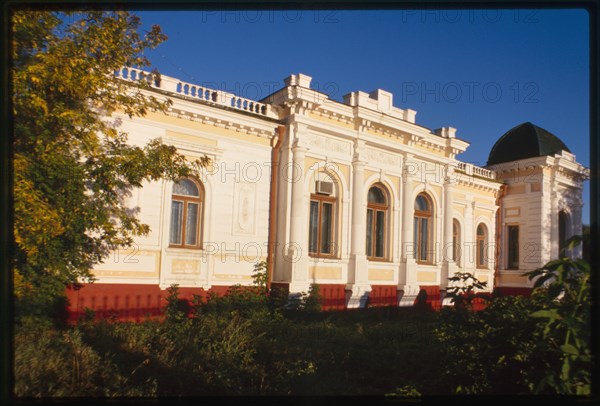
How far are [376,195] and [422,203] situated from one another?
246cm

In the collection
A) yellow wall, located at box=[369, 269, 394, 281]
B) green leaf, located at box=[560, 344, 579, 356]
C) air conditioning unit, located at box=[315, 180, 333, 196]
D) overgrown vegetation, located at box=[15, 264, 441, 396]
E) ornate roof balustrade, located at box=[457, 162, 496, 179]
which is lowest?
overgrown vegetation, located at box=[15, 264, 441, 396]

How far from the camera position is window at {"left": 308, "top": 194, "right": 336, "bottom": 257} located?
14.9 meters

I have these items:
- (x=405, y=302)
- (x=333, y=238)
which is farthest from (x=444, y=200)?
(x=333, y=238)

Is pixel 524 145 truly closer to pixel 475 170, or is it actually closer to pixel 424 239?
pixel 475 170

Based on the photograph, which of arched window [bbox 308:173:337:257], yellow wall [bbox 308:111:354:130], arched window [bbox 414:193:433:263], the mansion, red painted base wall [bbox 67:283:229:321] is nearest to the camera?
red painted base wall [bbox 67:283:229:321]

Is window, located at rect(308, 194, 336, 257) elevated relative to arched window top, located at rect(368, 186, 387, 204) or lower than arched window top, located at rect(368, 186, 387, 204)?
lower

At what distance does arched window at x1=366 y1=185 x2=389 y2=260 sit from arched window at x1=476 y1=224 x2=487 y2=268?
7.34m

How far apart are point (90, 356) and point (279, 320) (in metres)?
6.07

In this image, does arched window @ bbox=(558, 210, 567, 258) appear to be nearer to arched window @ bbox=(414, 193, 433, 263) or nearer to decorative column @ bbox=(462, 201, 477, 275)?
decorative column @ bbox=(462, 201, 477, 275)

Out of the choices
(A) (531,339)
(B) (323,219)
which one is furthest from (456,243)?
(A) (531,339)

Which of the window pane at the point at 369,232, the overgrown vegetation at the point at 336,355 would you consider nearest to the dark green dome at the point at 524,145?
the window pane at the point at 369,232

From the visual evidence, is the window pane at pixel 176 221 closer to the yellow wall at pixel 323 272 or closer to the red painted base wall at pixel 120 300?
the red painted base wall at pixel 120 300

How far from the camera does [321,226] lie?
15141mm

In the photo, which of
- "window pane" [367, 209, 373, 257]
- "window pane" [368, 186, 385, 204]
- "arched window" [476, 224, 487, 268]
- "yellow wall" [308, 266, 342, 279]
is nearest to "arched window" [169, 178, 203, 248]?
"yellow wall" [308, 266, 342, 279]
